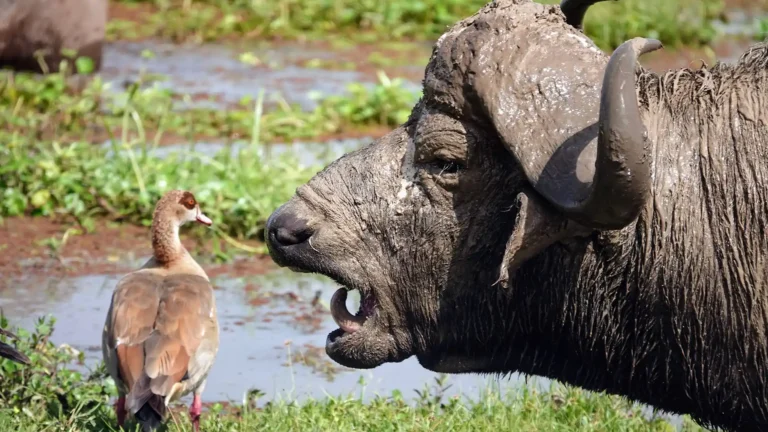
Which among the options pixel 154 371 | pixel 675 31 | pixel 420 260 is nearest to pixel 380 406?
pixel 154 371

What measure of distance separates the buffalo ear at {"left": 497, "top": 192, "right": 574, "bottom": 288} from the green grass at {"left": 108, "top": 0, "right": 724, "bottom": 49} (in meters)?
12.2

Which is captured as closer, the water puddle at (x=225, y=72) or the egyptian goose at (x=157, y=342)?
the egyptian goose at (x=157, y=342)

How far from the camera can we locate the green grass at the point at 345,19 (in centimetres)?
1591

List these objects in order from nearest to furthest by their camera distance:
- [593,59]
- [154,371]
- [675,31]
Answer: [593,59] < [154,371] < [675,31]

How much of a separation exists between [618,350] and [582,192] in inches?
25.4

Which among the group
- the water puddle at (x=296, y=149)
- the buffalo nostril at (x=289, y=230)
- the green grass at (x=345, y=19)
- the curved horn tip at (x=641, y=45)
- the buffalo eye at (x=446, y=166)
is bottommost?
the buffalo nostril at (x=289, y=230)

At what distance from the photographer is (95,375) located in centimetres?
627

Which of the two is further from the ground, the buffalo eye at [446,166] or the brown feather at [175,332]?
the buffalo eye at [446,166]

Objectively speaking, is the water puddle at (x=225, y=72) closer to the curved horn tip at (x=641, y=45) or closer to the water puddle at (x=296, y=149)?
the water puddle at (x=296, y=149)

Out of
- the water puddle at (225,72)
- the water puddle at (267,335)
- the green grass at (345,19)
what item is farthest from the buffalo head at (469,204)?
the green grass at (345,19)

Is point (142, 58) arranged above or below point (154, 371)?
above

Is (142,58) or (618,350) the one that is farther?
(142,58)

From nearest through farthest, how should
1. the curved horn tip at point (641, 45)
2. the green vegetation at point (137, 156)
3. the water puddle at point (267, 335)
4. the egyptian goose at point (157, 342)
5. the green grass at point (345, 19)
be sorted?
the curved horn tip at point (641, 45), the egyptian goose at point (157, 342), the water puddle at point (267, 335), the green vegetation at point (137, 156), the green grass at point (345, 19)

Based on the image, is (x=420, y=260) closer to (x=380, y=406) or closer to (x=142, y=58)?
(x=380, y=406)
